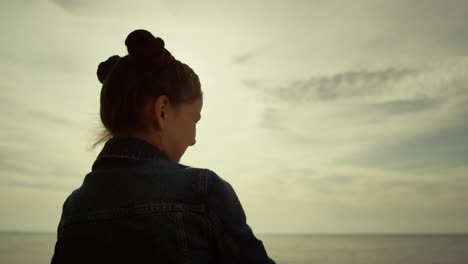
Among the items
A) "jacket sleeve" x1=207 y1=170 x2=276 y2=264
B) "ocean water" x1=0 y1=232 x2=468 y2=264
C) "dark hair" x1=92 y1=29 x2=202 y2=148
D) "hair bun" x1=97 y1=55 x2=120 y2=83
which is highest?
"hair bun" x1=97 y1=55 x2=120 y2=83

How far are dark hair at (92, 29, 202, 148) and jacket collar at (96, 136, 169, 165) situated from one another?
0.27ft

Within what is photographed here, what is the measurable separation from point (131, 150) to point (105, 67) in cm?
59

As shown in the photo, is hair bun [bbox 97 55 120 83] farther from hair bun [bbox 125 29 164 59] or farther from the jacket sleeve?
the jacket sleeve

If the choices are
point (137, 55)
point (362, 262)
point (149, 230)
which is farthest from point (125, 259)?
point (362, 262)

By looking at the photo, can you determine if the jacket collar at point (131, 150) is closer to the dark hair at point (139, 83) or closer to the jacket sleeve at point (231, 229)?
the dark hair at point (139, 83)

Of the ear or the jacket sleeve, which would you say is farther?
the ear

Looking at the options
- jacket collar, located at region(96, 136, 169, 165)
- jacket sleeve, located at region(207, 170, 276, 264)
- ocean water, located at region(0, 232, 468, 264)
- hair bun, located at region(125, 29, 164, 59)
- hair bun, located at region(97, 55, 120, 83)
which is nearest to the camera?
jacket sleeve, located at region(207, 170, 276, 264)

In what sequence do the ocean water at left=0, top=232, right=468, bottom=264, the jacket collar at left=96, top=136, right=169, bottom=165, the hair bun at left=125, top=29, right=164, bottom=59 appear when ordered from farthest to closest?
the ocean water at left=0, top=232, right=468, bottom=264 → the hair bun at left=125, top=29, right=164, bottom=59 → the jacket collar at left=96, top=136, right=169, bottom=165

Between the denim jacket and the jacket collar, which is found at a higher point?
the jacket collar

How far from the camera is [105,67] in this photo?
2068 millimetres

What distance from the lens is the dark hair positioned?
70.9 inches

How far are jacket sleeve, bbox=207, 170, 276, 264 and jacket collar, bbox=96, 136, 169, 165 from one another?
0.33 metres

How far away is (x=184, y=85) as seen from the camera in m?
1.89

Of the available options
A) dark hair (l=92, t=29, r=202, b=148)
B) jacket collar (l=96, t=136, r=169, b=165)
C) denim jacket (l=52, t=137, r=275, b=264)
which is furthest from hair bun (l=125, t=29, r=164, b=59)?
denim jacket (l=52, t=137, r=275, b=264)
